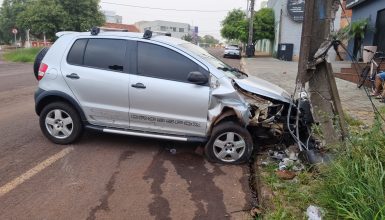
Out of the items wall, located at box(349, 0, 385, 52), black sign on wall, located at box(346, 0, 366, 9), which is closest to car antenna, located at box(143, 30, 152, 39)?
wall, located at box(349, 0, 385, 52)

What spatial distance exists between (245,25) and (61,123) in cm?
3785

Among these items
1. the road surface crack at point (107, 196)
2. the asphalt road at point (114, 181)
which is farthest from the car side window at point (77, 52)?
the road surface crack at point (107, 196)

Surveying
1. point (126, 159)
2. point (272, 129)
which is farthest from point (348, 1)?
point (126, 159)

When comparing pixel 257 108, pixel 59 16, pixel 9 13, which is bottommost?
pixel 257 108

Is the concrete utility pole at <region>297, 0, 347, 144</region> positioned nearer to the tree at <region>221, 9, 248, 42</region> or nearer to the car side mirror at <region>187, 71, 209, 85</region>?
the car side mirror at <region>187, 71, 209, 85</region>

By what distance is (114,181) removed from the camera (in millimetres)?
4754

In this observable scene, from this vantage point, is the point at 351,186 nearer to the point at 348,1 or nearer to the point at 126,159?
the point at 126,159

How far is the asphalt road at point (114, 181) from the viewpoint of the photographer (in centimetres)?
403

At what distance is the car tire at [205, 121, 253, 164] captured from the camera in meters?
5.39

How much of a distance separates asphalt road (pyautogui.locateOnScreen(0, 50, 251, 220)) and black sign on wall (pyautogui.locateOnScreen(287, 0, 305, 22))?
98.8 feet

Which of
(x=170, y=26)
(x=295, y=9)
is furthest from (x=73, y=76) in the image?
(x=170, y=26)

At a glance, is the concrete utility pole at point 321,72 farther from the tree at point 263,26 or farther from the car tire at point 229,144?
the tree at point 263,26

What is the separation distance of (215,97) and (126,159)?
156 centimetres

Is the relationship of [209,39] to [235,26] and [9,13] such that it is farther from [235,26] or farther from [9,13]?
[235,26]
